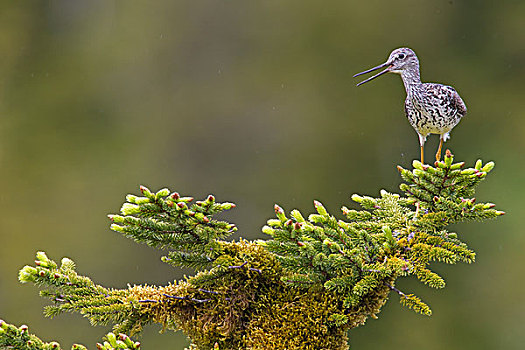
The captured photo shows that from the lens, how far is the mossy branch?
1045 millimetres

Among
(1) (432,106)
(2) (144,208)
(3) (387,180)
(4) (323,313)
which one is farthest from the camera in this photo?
(3) (387,180)

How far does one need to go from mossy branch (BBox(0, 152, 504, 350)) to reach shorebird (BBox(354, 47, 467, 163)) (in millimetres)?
409

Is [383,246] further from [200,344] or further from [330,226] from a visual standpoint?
[200,344]

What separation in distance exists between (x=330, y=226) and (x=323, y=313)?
0.50 ft

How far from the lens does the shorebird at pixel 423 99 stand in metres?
1.48

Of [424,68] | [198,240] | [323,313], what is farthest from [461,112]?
[424,68]

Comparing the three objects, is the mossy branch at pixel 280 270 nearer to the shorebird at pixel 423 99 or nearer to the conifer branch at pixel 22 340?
the conifer branch at pixel 22 340

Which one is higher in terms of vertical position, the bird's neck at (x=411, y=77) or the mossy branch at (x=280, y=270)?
the bird's neck at (x=411, y=77)

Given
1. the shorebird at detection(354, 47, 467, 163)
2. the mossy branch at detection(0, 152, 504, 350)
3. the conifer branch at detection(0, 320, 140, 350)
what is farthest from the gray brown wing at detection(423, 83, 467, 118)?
the conifer branch at detection(0, 320, 140, 350)

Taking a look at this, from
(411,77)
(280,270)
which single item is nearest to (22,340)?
(280,270)

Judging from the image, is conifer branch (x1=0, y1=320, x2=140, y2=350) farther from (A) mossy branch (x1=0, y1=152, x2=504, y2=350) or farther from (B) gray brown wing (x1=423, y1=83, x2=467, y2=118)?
(B) gray brown wing (x1=423, y1=83, x2=467, y2=118)

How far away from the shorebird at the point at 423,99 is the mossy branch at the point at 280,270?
41 cm

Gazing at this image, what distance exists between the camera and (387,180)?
5.37m

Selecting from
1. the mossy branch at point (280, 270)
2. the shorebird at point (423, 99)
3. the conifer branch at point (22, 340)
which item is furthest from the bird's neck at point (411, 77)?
the conifer branch at point (22, 340)
